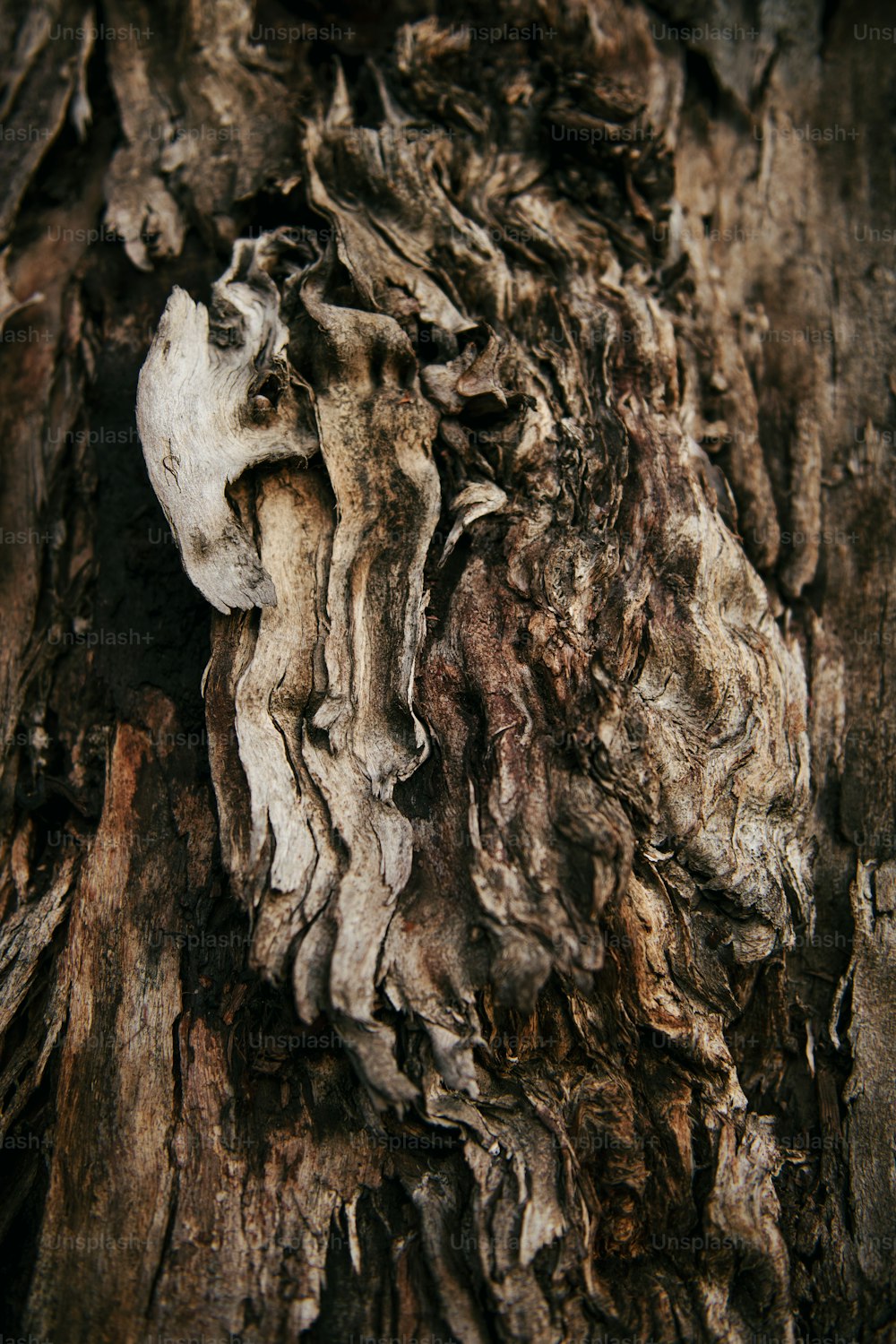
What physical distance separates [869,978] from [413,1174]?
5.37 feet

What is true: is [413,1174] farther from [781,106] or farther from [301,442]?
[781,106]

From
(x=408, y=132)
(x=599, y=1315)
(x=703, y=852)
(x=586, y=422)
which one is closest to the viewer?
(x=599, y=1315)

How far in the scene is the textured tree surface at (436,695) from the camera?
2596 mm

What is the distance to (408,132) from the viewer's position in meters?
4.00

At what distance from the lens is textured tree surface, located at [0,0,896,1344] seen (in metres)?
2.60

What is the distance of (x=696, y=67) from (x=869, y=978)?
442 cm

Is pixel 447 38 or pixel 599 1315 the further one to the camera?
pixel 447 38

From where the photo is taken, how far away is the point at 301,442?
129 inches

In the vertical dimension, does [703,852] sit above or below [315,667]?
below

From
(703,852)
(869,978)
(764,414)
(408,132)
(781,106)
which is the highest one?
(781,106)

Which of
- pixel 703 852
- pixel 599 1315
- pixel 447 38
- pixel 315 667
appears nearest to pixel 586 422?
pixel 315 667

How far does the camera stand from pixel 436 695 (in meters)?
3.02

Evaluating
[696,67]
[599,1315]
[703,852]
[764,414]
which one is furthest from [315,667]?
[696,67]

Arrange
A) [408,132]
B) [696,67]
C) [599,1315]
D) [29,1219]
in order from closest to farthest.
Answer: [599,1315]
[29,1219]
[408,132]
[696,67]
